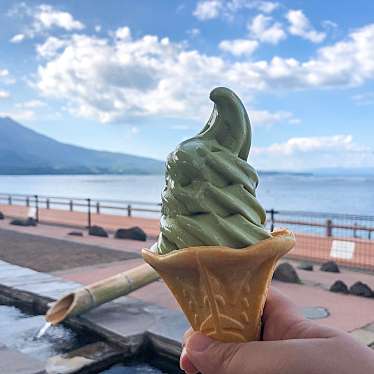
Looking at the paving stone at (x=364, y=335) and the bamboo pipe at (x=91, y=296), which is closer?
the paving stone at (x=364, y=335)

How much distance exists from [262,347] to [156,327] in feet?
13.8

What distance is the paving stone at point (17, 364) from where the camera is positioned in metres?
4.23

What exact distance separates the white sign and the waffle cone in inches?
402

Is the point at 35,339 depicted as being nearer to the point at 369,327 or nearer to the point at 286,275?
the point at 369,327

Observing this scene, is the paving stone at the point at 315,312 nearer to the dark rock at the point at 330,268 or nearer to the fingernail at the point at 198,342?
the dark rock at the point at 330,268

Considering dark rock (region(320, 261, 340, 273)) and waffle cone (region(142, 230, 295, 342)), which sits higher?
waffle cone (region(142, 230, 295, 342))

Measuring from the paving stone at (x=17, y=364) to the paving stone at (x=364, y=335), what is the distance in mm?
3618

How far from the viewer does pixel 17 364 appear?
4.38m

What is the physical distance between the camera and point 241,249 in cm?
179

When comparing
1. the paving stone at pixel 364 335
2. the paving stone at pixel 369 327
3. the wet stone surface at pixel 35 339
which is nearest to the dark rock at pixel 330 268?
the paving stone at pixel 369 327

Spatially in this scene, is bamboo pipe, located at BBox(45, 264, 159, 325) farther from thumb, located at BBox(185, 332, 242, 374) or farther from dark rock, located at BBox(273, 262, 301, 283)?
thumb, located at BBox(185, 332, 242, 374)

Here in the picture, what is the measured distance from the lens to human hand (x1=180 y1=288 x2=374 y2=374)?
1590mm

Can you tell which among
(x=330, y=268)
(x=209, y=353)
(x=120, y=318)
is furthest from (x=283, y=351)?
(x=330, y=268)

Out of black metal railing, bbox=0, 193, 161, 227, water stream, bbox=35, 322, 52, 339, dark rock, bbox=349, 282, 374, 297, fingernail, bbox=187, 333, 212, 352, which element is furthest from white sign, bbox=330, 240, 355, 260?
fingernail, bbox=187, 333, 212, 352
